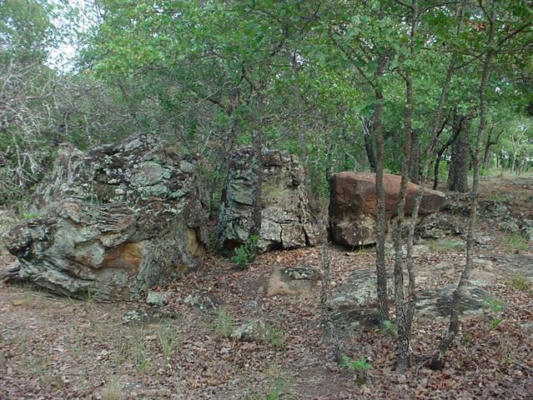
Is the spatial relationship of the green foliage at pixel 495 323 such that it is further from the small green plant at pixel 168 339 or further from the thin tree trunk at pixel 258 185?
the thin tree trunk at pixel 258 185

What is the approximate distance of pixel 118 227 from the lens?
6.63 metres

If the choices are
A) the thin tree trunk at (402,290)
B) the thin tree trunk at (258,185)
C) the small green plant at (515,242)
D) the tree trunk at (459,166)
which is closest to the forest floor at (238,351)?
the thin tree trunk at (402,290)

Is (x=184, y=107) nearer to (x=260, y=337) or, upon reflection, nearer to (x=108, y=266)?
(x=108, y=266)

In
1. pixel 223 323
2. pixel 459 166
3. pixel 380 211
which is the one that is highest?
pixel 459 166

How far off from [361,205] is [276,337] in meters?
3.84

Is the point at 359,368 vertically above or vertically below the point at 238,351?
above

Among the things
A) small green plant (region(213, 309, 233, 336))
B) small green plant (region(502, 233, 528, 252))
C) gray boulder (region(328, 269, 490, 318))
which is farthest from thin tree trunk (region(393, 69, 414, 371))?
small green plant (region(502, 233, 528, 252))

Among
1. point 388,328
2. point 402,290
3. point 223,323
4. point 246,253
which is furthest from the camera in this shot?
point 246,253

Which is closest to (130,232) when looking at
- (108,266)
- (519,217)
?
(108,266)

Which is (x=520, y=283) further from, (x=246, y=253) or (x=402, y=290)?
(x=246, y=253)

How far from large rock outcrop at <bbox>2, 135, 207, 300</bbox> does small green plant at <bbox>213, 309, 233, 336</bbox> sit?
142cm

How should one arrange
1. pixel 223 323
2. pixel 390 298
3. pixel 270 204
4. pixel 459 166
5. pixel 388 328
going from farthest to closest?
pixel 459 166, pixel 270 204, pixel 390 298, pixel 223 323, pixel 388 328

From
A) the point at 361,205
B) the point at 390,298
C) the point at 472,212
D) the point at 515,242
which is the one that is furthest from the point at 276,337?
the point at 515,242

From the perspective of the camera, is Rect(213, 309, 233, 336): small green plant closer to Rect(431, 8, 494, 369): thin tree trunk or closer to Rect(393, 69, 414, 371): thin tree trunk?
Rect(393, 69, 414, 371): thin tree trunk
